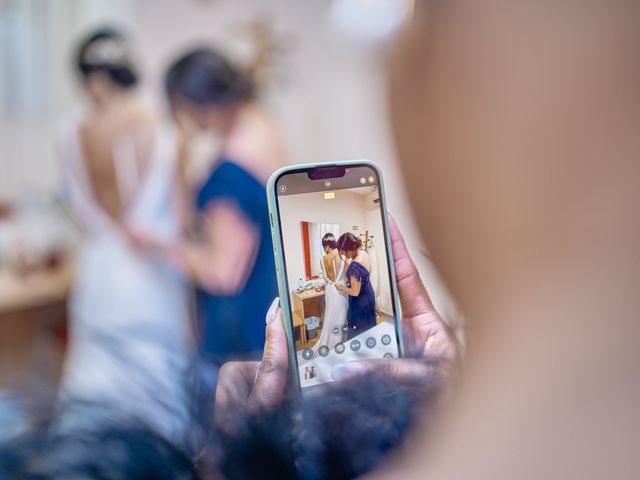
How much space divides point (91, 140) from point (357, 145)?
1.64 meters

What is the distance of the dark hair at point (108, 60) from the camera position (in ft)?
5.92

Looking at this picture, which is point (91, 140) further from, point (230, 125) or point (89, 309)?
point (230, 125)

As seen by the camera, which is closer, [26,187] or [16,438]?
[16,438]

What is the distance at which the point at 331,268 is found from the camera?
0.21 m

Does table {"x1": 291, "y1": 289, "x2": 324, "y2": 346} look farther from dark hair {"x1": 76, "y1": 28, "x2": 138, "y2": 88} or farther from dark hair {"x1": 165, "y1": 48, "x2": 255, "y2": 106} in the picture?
dark hair {"x1": 76, "y1": 28, "x2": 138, "y2": 88}

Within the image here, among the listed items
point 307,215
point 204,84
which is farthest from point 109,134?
point 307,215

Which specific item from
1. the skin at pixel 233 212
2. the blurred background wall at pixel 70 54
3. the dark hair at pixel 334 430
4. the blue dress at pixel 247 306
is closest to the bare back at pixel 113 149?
the blurred background wall at pixel 70 54

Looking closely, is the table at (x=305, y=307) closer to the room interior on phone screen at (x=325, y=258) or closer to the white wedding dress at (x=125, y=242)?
the room interior on phone screen at (x=325, y=258)

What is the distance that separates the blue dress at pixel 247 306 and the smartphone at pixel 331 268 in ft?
0.03

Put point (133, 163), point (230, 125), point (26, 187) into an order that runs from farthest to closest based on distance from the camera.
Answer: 1. point (26, 187)
2. point (133, 163)
3. point (230, 125)

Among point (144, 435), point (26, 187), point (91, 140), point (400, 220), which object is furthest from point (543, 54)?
point (26, 187)

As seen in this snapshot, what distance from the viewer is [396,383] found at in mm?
230

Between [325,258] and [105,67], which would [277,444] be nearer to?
[325,258]

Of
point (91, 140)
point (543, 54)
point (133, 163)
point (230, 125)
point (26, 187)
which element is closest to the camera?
point (543, 54)
